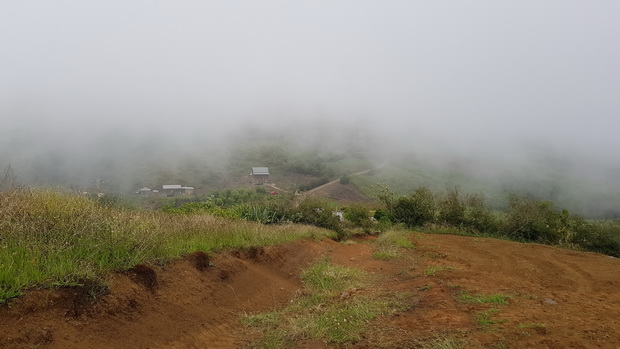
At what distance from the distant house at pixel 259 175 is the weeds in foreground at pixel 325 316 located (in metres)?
88.0

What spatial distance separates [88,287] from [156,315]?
1199mm

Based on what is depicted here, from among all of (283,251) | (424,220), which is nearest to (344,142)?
(424,220)

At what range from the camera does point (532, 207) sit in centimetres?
3391

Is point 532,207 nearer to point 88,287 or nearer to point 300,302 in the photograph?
point 300,302

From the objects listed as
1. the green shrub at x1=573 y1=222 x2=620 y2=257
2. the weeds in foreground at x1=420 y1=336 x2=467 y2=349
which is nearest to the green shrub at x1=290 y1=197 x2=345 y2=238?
the green shrub at x1=573 y1=222 x2=620 y2=257

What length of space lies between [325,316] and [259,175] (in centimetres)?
9644

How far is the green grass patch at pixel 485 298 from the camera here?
25.6 feet

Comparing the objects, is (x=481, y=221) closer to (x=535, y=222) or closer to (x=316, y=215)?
(x=535, y=222)

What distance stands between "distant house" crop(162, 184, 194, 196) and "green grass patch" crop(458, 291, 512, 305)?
240ft

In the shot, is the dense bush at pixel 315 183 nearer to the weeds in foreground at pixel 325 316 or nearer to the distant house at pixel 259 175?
the distant house at pixel 259 175

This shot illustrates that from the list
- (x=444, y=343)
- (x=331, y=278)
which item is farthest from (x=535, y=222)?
(x=444, y=343)

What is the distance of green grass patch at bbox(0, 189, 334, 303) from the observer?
5.58m

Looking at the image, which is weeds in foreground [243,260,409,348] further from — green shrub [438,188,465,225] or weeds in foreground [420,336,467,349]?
green shrub [438,188,465,225]

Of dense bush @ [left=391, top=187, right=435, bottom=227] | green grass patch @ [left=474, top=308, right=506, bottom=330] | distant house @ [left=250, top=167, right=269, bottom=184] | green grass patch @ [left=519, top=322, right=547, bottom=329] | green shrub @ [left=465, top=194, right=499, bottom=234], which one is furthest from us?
distant house @ [left=250, top=167, right=269, bottom=184]
